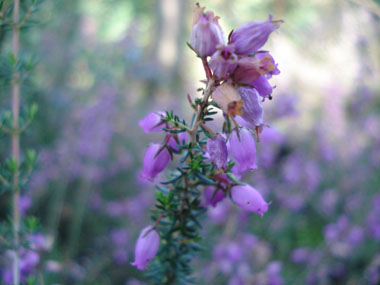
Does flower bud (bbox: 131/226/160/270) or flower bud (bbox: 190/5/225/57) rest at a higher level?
flower bud (bbox: 190/5/225/57)

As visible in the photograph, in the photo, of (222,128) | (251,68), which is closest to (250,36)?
(251,68)

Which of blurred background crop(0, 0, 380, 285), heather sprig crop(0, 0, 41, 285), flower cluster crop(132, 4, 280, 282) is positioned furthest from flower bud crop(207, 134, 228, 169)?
blurred background crop(0, 0, 380, 285)

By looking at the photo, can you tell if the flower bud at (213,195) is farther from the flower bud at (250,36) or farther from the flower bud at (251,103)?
the flower bud at (250,36)

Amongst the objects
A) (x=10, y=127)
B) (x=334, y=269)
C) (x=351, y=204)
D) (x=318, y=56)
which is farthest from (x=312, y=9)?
(x=10, y=127)

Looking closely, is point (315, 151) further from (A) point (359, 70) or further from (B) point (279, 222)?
(B) point (279, 222)

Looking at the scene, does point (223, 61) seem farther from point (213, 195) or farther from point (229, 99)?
point (213, 195)

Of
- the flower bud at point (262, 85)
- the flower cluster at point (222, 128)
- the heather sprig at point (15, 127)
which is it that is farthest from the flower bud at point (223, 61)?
the heather sprig at point (15, 127)

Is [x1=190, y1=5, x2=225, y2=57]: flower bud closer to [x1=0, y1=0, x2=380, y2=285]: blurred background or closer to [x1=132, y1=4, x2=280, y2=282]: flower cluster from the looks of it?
[x1=132, y1=4, x2=280, y2=282]: flower cluster
